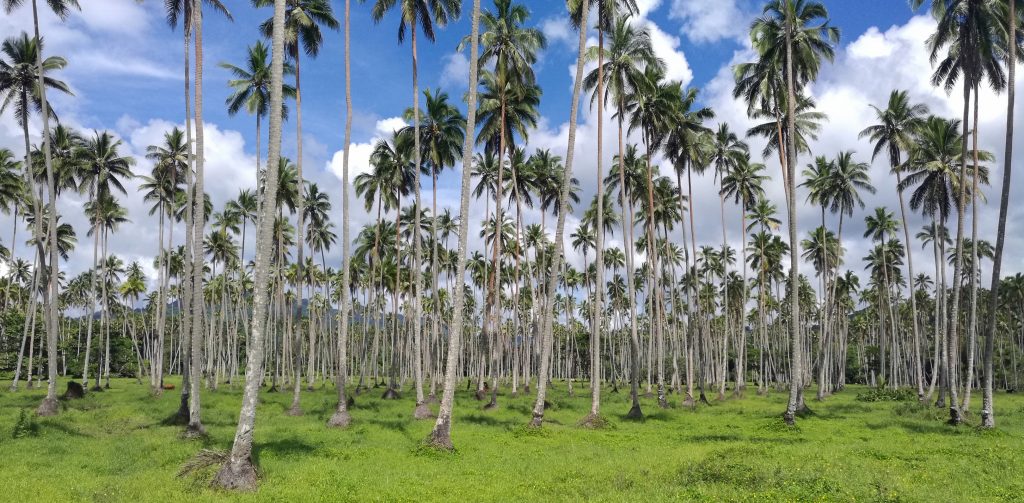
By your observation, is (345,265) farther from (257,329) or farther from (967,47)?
(967,47)

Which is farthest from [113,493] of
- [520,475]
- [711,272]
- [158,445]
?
[711,272]

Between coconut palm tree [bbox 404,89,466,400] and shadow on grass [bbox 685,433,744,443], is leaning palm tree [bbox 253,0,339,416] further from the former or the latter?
shadow on grass [bbox 685,433,744,443]

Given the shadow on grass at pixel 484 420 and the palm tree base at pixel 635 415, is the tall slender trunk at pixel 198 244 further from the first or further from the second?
the palm tree base at pixel 635 415

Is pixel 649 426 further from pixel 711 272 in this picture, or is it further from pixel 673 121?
pixel 711 272

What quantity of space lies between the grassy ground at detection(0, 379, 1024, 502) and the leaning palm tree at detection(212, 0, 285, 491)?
1.94 ft

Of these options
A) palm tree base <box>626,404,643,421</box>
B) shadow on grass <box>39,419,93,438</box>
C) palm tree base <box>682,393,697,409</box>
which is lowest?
palm tree base <box>682,393,697,409</box>

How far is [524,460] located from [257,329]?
847cm

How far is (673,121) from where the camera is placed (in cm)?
3278

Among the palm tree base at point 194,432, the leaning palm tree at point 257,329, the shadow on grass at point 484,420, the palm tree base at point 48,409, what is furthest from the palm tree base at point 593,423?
the palm tree base at point 48,409

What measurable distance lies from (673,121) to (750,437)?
1786 centimetres

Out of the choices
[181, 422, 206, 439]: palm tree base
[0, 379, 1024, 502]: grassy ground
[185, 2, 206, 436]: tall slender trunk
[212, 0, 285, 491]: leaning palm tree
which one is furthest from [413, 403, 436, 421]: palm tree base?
[212, 0, 285, 491]: leaning palm tree

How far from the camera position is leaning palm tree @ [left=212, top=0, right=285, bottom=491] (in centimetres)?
1271

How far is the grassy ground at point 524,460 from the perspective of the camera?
12078mm

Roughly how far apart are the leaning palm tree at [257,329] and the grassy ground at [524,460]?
23.3 inches
